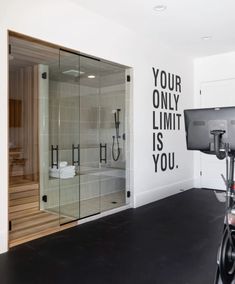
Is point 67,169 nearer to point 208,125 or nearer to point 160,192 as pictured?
point 160,192

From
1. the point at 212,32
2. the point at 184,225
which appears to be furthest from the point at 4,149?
the point at 212,32

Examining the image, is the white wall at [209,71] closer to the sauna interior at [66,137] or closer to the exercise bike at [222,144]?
the sauna interior at [66,137]

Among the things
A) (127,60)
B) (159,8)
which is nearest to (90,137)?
(127,60)

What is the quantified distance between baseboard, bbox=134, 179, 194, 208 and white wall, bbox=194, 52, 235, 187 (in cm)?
46

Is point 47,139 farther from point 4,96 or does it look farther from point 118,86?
point 4,96

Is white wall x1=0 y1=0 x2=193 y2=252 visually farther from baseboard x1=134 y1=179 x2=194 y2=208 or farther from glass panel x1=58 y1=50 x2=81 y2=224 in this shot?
glass panel x1=58 y1=50 x2=81 y2=224

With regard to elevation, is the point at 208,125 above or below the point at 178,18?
below

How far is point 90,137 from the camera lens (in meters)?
4.97

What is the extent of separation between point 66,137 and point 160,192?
6.64 feet

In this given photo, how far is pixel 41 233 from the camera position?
336 centimetres

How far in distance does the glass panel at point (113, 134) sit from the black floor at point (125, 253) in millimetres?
808

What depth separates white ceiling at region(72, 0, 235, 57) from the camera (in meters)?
3.52

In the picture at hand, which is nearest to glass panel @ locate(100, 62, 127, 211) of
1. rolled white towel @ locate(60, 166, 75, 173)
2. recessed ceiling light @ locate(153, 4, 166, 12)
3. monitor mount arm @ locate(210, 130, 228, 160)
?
rolled white towel @ locate(60, 166, 75, 173)

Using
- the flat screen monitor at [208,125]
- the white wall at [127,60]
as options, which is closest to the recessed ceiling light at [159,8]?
the white wall at [127,60]
